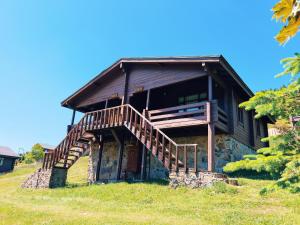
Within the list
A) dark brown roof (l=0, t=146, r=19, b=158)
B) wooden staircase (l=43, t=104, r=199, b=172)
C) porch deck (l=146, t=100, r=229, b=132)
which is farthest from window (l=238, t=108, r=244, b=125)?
dark brown roof (l=0, t=146, r=19, b=158)

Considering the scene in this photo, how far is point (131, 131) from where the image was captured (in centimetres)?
1345

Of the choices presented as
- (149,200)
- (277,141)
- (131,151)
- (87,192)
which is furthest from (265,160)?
(131,151)

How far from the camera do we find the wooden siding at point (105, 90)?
17094mm

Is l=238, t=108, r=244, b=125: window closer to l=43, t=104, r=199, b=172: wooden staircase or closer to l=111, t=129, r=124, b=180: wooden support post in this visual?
l=43, t=104, r=199, b=172: wooden staircase

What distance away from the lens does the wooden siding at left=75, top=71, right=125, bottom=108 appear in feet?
56.1

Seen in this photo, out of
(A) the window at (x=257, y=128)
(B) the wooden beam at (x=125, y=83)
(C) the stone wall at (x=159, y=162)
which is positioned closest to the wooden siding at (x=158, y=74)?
(B) the wooden beam at (x=125, y=83)

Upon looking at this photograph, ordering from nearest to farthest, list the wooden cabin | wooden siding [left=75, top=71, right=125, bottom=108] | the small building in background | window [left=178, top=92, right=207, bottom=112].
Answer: the wooden cabin, window [left=178, top=92, right=207, bottom=112], wooden siding [left=75, top=71, right=125, bottom=108], the small building in background

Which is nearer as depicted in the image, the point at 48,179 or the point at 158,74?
the point at 158,74

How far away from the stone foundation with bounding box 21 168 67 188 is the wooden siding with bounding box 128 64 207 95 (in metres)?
6.69

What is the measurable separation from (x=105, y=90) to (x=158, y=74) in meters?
4.72

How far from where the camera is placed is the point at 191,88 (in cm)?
1550

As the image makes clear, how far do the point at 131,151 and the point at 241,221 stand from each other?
1067cm

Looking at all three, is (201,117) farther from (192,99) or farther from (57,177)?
(57,177)

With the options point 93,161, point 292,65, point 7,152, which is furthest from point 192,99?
point 7,152
